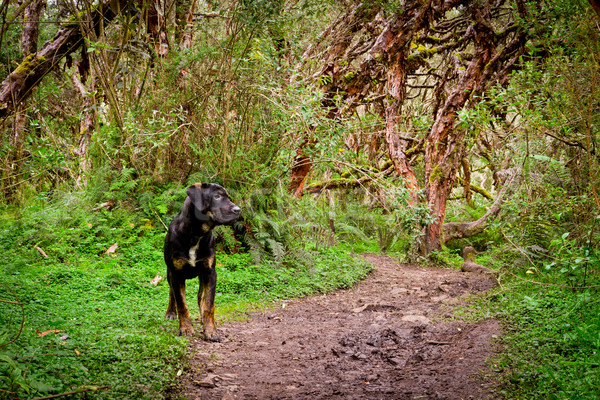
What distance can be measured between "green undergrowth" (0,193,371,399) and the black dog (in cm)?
41

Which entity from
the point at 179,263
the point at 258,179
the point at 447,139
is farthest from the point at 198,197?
the point at 447,139

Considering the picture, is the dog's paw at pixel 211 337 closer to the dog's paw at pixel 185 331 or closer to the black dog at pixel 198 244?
the black dog at pixel 198 244

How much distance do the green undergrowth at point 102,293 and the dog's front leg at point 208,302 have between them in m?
0.39

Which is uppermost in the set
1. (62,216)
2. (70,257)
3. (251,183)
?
(251,183)

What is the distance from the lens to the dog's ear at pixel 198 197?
521 centimetres

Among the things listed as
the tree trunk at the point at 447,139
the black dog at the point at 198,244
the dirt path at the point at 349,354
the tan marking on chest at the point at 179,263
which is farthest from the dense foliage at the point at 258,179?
the tan marking on chest at the point at 179,263

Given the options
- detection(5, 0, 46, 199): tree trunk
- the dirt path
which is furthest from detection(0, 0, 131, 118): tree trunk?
the dirt path

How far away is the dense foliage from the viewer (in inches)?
169

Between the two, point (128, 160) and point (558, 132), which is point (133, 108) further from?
point (558, 132)

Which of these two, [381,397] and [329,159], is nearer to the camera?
[381,397]

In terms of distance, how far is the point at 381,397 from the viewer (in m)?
3.93

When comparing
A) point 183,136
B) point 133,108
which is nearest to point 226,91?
point 183,136

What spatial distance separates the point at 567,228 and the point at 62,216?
911 cm

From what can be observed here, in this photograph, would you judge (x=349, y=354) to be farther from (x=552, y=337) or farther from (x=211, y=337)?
(x=552, y=337)
